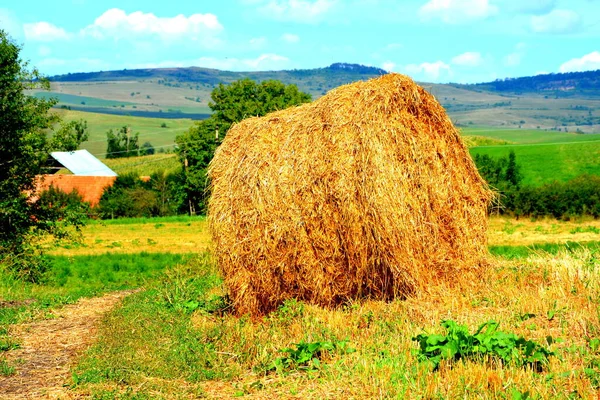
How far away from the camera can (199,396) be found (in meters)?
6.91

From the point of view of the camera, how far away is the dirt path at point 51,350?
7323mm

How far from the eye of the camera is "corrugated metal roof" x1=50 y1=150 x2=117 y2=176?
67.9 meters

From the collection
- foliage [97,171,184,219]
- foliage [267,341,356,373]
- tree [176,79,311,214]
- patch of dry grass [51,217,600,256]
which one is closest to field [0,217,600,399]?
foliage [267,341,356,373]

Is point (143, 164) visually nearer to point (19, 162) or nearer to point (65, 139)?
point (65, 139)

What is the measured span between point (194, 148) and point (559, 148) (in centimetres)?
4121

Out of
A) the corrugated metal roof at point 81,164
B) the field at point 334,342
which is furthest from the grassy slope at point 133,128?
the field at point 334,342

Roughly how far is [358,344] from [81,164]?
66.2 m

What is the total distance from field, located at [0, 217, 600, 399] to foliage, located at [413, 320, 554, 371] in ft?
0.26

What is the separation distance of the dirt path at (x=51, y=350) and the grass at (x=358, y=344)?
261 millimetres

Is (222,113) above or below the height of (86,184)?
above

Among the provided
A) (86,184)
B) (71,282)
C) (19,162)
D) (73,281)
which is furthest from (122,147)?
(71,282)

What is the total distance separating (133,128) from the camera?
552 feet

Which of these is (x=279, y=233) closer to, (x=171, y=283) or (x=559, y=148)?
(x=171, y=283)

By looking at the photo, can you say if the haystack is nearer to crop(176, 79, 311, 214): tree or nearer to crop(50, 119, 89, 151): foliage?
crop(50, 119, 89, 151): foliage
